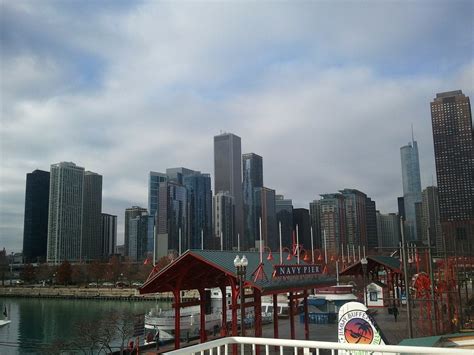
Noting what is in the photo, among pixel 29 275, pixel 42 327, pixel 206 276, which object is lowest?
pixel 42 327

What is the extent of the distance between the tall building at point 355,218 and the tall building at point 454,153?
2720cm

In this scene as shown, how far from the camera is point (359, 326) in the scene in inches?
491

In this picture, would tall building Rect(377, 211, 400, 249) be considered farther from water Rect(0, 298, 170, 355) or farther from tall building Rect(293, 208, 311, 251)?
water Rect(0, 298, 170, 355)

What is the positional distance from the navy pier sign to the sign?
6467 mm

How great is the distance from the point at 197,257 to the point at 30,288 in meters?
126

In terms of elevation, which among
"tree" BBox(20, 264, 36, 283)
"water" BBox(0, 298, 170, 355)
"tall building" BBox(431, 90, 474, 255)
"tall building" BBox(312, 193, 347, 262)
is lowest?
"water" BBox(0, 298, 170, 355)

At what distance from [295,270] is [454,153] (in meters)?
162

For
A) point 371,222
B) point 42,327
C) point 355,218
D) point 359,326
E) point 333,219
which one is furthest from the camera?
point 371,222

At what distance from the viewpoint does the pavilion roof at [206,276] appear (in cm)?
1855

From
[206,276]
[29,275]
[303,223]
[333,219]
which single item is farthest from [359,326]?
[303,223]

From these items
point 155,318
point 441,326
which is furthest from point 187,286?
point 155,318

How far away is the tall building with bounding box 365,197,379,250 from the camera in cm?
16812

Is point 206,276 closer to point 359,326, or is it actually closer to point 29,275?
point 359,326

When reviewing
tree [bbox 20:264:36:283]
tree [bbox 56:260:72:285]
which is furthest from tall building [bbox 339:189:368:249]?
tree [bbox 20:264:36:283]
